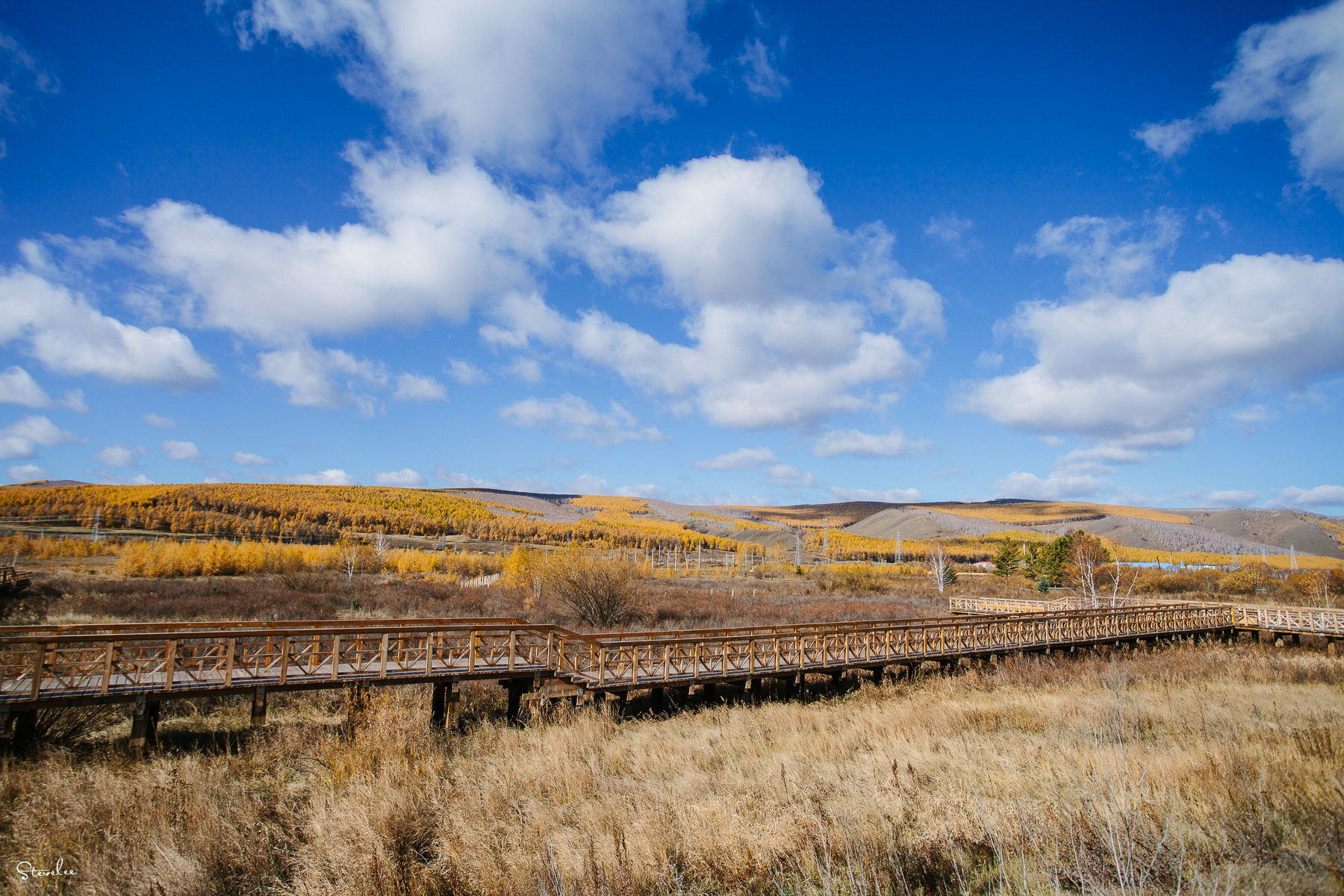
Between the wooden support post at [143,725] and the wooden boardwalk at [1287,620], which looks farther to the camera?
the wooden boardwalk at [1287,620]

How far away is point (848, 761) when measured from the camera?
350 inches

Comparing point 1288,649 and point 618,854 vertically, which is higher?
point 618,854

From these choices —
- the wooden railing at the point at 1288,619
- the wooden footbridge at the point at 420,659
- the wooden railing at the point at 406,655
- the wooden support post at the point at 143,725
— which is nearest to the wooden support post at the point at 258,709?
the wooden footbridge at the point at 420,659

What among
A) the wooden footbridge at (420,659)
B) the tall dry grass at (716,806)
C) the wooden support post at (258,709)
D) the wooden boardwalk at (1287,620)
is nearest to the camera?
the tall dry grass at (716,806)

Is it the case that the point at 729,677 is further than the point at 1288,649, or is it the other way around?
the point at 1288,649

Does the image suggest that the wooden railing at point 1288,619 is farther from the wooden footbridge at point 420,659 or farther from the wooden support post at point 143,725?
the wooden support post at point 143,725

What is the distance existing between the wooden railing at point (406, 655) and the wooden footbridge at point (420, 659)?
0.12 ft

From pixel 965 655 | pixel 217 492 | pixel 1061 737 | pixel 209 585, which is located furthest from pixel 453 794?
pixel 217 492

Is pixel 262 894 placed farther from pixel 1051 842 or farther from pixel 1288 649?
pixel 1288 649

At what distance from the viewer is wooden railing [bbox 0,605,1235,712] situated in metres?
10.3

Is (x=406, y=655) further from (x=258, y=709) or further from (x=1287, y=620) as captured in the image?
(x=1287, y=620)

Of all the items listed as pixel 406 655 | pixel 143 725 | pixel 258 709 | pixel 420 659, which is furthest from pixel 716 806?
pixel 143 725

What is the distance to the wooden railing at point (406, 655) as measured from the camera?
33.8 ft

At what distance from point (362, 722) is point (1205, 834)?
11.5m
